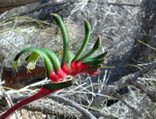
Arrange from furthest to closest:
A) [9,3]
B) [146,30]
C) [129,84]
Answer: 1. [146,30]
2. [129,84]
3. [9,3]

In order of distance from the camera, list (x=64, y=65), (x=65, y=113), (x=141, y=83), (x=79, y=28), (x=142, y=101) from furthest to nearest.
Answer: (x=79, y=28)
(x=142, y=101)
(x=141, y=83)
(x=65, y=113)
(x=64, y=65)

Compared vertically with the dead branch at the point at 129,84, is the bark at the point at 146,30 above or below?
above

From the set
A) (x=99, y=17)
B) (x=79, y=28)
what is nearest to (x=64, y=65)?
(x=79, y=28)

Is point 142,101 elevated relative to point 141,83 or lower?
lower

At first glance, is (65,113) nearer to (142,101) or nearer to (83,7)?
(142,101)

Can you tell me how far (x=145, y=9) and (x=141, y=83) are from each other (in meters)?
0.68

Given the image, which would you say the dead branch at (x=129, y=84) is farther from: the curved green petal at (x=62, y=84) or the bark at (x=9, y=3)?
the curved green petal at (x=62, y=84)

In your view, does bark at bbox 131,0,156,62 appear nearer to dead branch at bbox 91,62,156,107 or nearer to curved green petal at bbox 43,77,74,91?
dead branch at bbox 91,62,156,107

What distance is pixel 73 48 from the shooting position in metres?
1.59

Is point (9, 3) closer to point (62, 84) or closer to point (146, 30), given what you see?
point (62, 84)

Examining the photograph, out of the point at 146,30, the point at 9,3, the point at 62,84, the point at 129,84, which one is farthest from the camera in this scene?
the point at 146,30

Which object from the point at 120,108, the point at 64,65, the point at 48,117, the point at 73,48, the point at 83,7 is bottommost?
the point at 120,108

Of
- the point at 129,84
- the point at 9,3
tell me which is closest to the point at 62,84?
the point at 9,3

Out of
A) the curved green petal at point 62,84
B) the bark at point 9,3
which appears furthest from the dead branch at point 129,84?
the curved green petal at point 62,84
